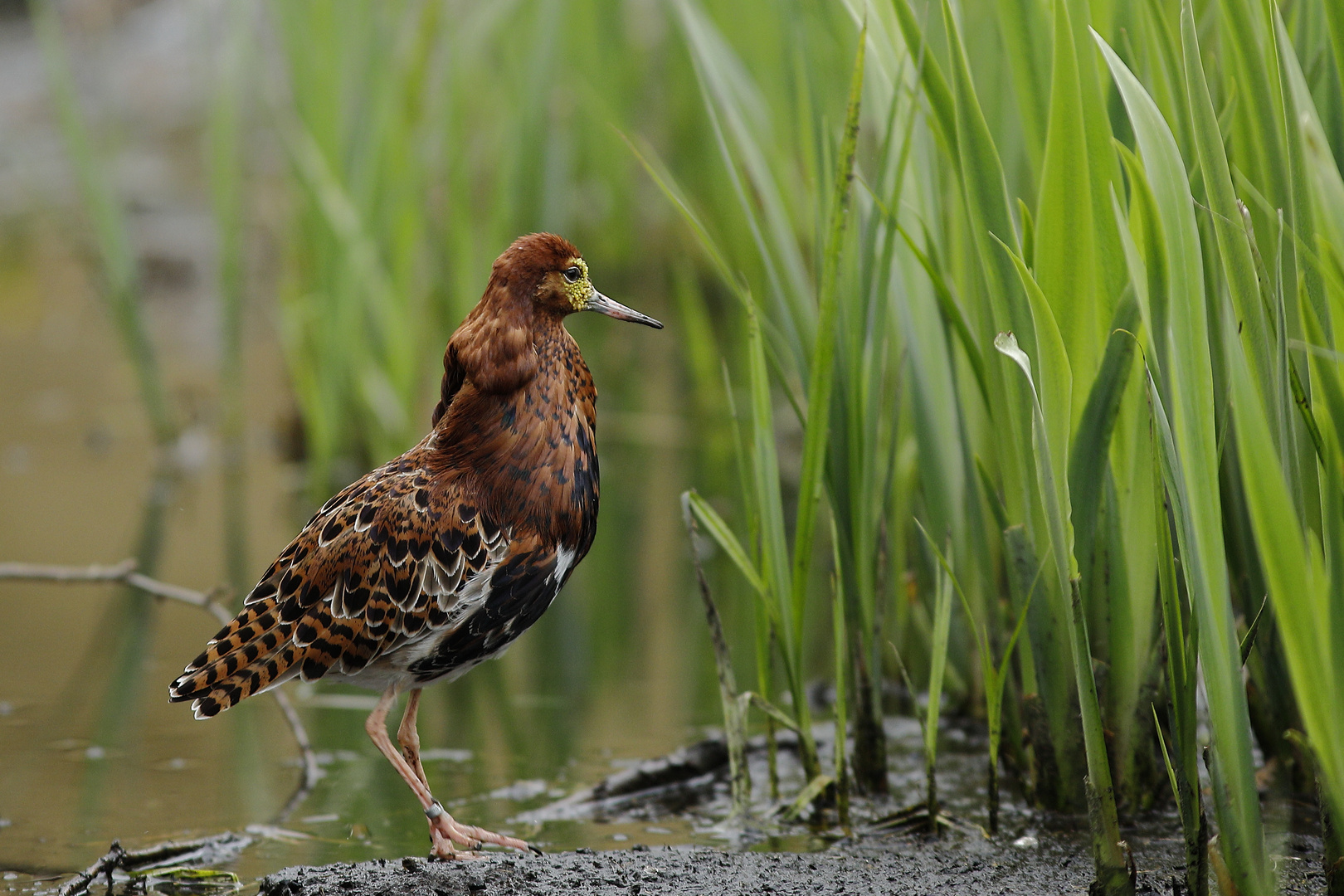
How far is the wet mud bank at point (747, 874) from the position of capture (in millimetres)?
2525

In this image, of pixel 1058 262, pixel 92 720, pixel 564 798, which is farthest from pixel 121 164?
pixel 1058 262

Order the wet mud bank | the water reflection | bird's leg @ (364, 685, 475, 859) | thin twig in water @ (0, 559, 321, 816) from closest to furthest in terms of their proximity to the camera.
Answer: the wet mud bank, bird's leg @ (364, 685, 475, 859), the water reflection, thin twig in water @ (0, 559, 321, 816)

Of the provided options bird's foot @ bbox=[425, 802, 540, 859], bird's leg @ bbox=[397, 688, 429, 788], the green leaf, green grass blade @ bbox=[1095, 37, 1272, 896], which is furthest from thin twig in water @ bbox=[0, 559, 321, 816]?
green grass blade @ bbox=[1095, 37, 1272, 896]

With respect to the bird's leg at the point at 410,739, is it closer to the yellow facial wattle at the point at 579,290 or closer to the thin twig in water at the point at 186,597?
the thin twig in water at the point at 186,597

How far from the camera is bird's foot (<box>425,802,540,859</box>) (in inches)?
108

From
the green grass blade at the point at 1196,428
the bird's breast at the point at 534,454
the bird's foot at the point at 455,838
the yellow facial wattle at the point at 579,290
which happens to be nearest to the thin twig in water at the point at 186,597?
the bird's foot at the point at 455,838

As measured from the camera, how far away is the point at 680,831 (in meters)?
3.11

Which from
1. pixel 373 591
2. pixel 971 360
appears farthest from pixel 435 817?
pixel 971 360

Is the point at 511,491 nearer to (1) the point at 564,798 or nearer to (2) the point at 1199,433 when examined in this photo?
(1) the point at 564,798

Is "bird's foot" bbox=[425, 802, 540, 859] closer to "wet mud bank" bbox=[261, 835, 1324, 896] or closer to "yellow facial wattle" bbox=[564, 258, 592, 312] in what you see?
"wet mud bank" bbox=[261, 835, 1324, 896]

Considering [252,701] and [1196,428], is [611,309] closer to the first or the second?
[1196,428]

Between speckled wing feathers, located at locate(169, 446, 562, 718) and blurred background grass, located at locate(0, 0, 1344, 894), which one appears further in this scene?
speckled wing feathers, located at locate(169, 446, 562, 718)

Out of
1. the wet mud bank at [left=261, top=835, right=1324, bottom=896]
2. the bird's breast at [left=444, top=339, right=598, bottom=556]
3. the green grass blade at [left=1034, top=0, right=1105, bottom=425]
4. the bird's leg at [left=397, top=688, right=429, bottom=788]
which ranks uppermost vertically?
the green grass blade at [left=1034, top=0, right=1105, bottom=425]

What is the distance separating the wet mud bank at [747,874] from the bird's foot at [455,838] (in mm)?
70
